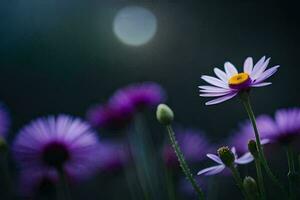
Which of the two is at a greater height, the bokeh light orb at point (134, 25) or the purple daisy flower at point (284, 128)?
the bokeh light orb at point (134, 25)

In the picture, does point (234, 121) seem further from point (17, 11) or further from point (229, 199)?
point (17, 11)

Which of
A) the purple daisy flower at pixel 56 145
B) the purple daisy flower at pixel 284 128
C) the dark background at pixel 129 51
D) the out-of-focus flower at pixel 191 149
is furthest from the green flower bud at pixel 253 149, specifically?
the dark background at pixel 129 51

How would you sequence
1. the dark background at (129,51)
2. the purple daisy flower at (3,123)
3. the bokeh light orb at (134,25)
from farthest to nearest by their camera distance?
the bokeh light orb at (134,25)
the dark background at (129,51)
the purple daisy flower at (3,123)

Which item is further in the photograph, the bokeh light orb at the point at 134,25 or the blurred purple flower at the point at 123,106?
the bokeh light orb at the point at 134,25

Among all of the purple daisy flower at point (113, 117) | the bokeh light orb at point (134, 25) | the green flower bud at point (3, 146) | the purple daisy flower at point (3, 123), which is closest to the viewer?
the green flower bud at point (3, 146)

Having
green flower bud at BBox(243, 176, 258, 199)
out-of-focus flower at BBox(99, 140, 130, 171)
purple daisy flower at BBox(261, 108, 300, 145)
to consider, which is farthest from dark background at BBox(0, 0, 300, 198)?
green flower bud at BBox(243, 176, 258, 199)

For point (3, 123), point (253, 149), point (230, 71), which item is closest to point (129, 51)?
point (3, 123)

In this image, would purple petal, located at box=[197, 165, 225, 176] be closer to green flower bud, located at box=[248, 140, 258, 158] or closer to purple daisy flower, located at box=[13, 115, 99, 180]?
green flower bud, located at box=[248, 140, 258, 158]

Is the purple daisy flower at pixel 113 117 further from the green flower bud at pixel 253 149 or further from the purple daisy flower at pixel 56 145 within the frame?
the green flower bud at pixel 253 149

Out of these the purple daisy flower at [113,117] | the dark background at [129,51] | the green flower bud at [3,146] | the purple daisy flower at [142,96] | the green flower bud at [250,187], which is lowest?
the green flower bud at [250,187]
